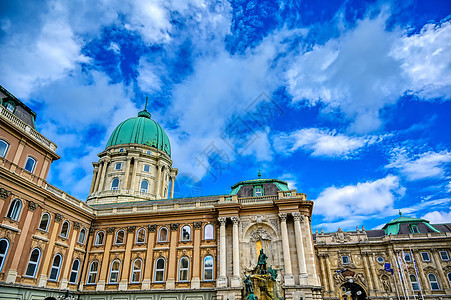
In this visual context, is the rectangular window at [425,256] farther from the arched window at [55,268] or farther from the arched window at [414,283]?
the arched window at [55,268]

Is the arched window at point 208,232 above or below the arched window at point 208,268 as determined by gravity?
above

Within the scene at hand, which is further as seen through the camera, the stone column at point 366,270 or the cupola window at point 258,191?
the stone column at point 366,270

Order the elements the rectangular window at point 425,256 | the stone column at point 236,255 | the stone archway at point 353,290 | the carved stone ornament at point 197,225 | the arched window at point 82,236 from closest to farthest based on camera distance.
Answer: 1. the stone column at point 236,255
2. the carved stone ornament at point 197,225
3. the arched window at point 82,236
4. the rectangular window at point 425,256
5. the stone archway at point 353,290

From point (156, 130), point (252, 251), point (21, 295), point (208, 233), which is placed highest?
point (156, 130)

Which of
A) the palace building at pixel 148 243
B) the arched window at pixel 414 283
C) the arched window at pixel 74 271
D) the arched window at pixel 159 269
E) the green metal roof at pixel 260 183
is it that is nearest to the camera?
the palace building at pixel 148 243

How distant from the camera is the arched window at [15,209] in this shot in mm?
25641

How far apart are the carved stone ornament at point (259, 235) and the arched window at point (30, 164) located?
23691 mm

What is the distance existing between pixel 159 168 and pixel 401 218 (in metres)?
44.9

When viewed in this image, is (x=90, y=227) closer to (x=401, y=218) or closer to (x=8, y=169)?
(x=8, y=169)

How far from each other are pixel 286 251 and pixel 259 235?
365 cm

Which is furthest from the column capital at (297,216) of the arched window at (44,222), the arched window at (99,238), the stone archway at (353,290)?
the stone archway at (353,290)

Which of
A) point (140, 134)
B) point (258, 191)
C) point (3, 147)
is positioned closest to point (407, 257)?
point (258, 191)

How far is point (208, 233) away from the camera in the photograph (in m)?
34.1

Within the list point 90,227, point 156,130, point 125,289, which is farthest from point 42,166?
point 156,130
